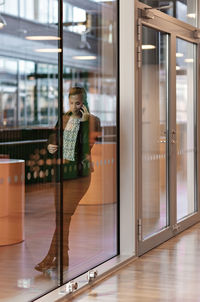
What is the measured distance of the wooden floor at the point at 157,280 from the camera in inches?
194

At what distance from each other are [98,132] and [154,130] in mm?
1222

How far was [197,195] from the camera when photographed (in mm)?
8328

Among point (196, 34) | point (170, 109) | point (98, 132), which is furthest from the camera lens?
point (196, 34)

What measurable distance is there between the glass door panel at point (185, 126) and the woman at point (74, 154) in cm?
238

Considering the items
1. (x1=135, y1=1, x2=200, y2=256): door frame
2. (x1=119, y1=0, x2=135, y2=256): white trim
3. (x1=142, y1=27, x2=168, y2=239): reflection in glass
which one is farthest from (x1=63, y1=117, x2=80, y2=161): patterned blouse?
(x1=142, y1=27, x2=168, y2=239): reflection in glass

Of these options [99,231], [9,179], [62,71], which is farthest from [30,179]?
[99,231]

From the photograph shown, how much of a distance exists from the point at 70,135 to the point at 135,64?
1.34 m

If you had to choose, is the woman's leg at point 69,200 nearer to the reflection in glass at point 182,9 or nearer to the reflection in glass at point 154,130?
the reflection in glass at point 154,130

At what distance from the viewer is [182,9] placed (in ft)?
25.6

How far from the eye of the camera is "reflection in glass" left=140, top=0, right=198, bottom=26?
7.12 metres

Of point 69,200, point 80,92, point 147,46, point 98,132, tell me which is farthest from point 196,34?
point 69,200

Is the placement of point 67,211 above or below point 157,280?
above

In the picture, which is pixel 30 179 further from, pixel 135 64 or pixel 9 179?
pixel 135 64

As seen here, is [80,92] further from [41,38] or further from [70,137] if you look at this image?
[41,38]
